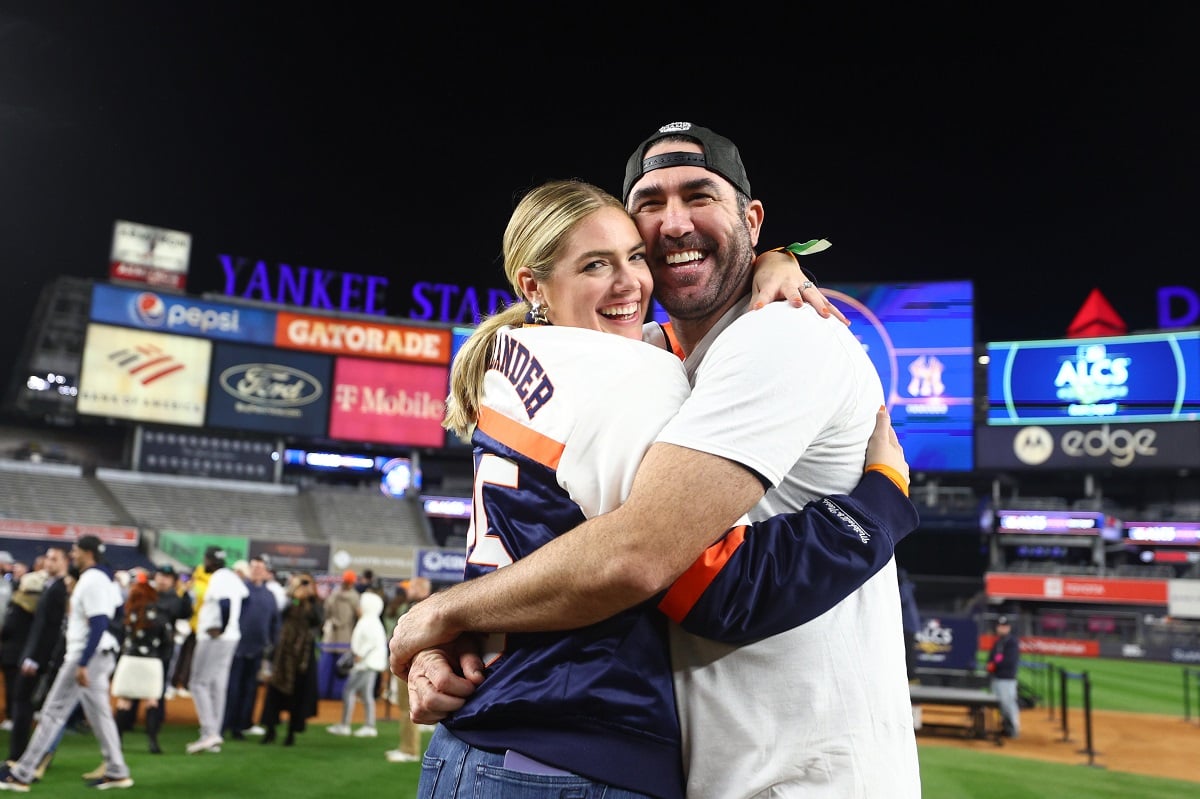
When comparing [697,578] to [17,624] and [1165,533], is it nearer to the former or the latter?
[17,624]

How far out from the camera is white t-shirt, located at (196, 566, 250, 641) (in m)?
11.4

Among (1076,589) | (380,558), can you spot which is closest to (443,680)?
(380,558)

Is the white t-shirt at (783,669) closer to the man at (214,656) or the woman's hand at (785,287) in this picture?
the woman's hand at (785,287)

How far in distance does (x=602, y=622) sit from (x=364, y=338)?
48240mm

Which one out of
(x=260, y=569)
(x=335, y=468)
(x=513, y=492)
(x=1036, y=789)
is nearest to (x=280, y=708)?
(x=260, y=569)

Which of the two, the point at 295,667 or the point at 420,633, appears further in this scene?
the point at 295,667

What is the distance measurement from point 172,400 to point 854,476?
47444 millimetres

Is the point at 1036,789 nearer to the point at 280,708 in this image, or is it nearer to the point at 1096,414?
the point at 280,708

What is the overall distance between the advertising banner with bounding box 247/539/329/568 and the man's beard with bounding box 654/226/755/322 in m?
37.6

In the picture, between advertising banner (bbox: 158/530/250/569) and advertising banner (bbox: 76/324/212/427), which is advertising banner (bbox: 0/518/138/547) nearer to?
advertising banner (bbox: 158/530/250/569)

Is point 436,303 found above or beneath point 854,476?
above

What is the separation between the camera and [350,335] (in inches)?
1908

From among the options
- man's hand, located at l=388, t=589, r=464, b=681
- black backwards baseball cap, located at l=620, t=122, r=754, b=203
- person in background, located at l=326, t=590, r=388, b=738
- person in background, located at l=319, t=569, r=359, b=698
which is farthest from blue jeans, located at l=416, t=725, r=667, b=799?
person in background, located at l=319, t=569, r=359, b=698

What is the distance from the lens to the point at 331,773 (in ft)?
32.8
